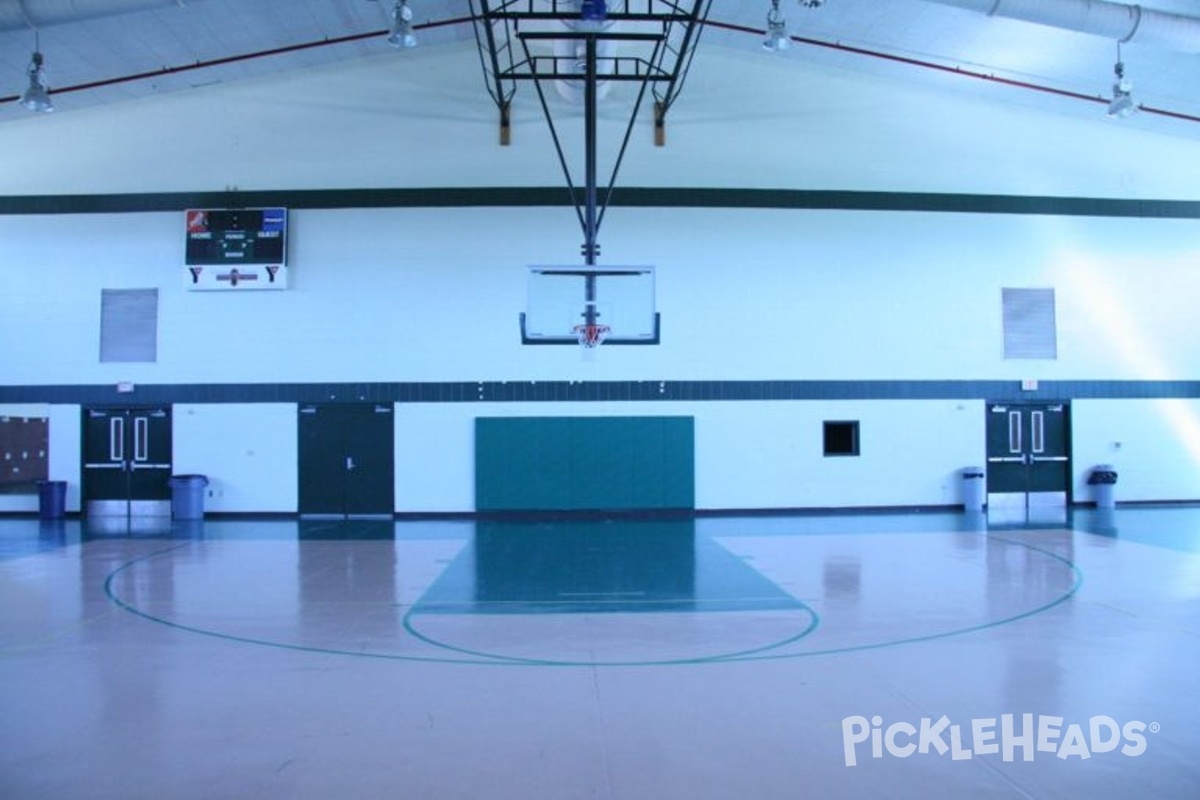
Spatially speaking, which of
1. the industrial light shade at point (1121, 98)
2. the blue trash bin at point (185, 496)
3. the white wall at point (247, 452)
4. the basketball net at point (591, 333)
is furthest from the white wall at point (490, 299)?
the industrial light shade at point (1121, 98)

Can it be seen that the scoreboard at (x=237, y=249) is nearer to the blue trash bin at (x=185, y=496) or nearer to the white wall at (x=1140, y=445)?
the blue trash bin at (x=185, y=496)

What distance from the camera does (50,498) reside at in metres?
17.7

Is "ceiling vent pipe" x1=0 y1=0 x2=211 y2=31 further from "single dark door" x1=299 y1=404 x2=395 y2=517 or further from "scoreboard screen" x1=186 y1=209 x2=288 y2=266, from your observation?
"single dark door" x1=299 y1=404 x2=395 y2=517

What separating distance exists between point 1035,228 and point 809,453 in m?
7.34

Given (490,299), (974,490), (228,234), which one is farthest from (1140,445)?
(228,234)

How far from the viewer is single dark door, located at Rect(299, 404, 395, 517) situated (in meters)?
17.8

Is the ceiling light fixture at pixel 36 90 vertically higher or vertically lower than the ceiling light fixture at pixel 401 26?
lower

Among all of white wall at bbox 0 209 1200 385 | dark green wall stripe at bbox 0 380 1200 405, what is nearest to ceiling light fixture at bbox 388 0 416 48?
white wall at bbox 0 209 1200 385

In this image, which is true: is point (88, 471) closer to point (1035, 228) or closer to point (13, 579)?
point (13, 579)

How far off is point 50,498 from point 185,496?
2.98 metres

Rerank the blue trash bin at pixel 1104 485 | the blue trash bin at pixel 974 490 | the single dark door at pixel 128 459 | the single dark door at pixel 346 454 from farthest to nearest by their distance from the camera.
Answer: the blue trash bin at pixel 1104 485 → the blue trash bin at pixel 974 490 → the single dark door at pixel 128 459 → the single dark door at pixel 346 454

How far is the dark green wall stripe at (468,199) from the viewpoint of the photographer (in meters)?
17.8

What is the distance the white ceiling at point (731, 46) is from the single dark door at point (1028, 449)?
682 centimetres

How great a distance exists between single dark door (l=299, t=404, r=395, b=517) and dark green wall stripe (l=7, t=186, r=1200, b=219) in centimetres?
445
